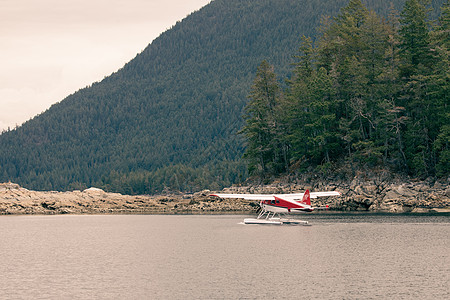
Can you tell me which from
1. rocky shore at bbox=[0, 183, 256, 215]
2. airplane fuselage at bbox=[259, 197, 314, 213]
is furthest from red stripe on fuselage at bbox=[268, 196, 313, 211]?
rocky shore at bbox=[0, 183, 256, 215]

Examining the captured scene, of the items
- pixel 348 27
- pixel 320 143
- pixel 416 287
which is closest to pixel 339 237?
pixel 416 287

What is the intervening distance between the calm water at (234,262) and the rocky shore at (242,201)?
15.5 metres

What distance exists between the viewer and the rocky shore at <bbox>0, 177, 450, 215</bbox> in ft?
256

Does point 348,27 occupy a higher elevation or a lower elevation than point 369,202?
higher

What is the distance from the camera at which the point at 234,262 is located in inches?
1535

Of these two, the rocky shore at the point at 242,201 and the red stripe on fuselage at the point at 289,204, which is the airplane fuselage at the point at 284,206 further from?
the rocky shore at the point at 242,201

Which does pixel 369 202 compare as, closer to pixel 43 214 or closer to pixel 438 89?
pixel 438 89

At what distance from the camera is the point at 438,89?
3172 inches

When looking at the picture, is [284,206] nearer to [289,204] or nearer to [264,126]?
[289,204]

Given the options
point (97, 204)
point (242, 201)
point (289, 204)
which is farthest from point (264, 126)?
point (289, 204)

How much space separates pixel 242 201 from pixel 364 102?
91.6 feet

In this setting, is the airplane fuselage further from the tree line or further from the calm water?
the tree line

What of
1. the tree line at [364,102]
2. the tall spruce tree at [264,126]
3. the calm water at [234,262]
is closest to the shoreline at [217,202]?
the tree line at [364,102]

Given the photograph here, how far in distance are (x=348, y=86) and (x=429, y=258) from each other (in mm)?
59824
